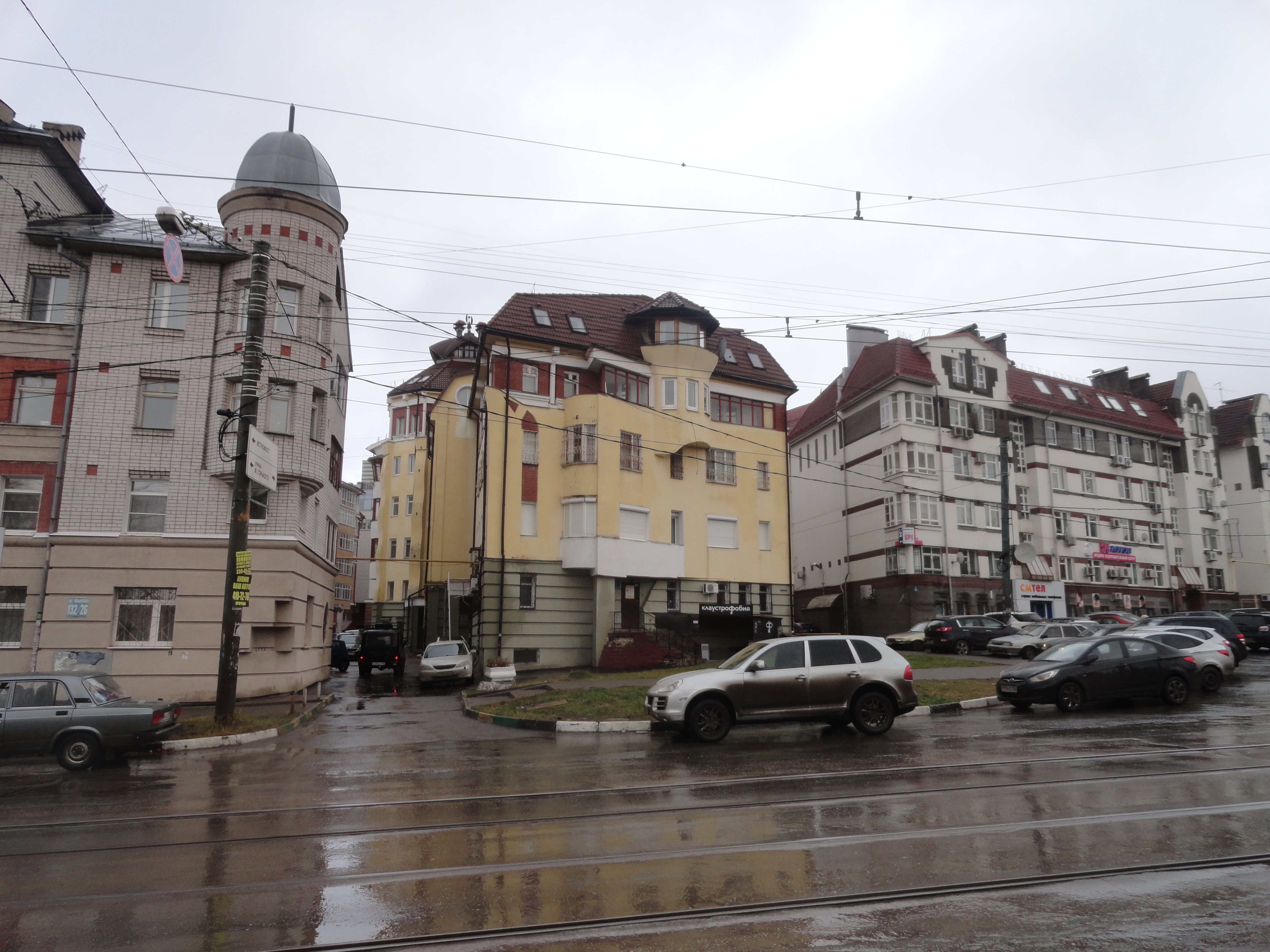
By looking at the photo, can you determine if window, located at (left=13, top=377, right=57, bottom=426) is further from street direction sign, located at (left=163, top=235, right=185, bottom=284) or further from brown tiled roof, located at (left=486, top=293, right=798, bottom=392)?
brown tiled roof, located at (left=486, top=293, right=798, bottom=392)

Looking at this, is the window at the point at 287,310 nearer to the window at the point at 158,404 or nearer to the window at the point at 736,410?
the window at the point at 158,404

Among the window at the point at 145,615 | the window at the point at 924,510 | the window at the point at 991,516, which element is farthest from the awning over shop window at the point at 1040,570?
the window at the point at 145,615

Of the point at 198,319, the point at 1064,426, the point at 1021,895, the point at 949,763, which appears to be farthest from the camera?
the point at 1064,426

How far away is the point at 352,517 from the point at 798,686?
75.4 metres

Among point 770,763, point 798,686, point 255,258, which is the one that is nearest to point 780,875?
point 770,763

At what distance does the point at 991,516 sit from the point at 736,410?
18.5m

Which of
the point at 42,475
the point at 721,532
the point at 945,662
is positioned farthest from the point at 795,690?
the point at 721,532

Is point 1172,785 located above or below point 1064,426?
below

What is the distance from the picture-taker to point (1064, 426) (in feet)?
173

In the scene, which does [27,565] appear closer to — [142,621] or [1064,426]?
[142,621]

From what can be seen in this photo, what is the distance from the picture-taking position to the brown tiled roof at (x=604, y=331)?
34031 mm

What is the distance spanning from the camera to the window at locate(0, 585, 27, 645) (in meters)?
21.5

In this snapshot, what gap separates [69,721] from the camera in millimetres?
12891

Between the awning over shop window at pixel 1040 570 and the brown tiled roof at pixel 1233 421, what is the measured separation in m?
25.0
